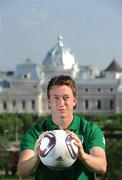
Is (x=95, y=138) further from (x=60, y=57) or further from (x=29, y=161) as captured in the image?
(x=60, y=57)

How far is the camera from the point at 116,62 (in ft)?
287

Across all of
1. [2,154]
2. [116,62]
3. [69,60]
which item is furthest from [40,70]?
[2,154]

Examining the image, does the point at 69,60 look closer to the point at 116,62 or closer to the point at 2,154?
the point at 116,62

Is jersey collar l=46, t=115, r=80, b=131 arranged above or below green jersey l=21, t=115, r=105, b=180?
above

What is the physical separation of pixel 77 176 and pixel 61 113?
0.65 feet

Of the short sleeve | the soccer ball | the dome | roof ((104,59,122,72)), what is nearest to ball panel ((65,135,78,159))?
the soccer ball

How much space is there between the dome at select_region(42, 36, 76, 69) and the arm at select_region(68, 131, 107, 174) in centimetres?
7466

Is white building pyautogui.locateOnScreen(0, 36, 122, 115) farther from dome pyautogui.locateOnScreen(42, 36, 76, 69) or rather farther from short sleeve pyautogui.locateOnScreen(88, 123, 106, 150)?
short sleeve pyautogui.locateOnScreen(88, 123, 106, 150)

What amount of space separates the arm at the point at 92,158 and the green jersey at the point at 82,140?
0.04 meters

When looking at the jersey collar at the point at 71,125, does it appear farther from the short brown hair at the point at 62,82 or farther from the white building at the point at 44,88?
the white building at the point at 44,88

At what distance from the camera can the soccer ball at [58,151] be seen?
2.06 meters

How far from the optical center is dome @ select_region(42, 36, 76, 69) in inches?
3068

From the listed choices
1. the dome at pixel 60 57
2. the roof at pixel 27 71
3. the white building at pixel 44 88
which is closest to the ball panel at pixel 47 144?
the white building at pixel 44 88

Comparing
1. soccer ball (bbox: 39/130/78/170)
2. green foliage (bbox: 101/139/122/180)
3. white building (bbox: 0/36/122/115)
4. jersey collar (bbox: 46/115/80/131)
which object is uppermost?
jersey collar (bbox: 46/115/80/131)
